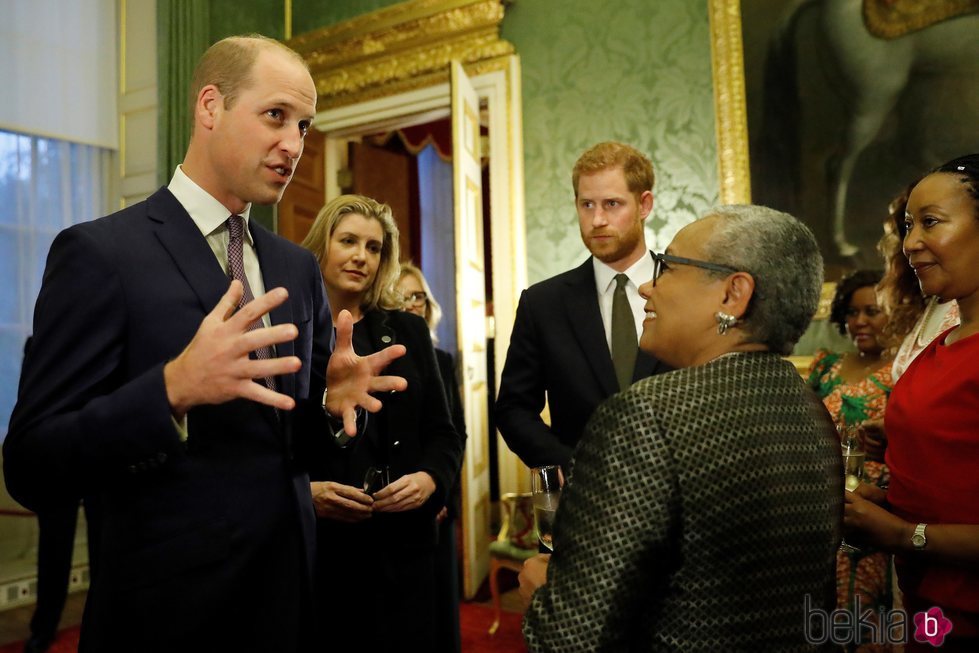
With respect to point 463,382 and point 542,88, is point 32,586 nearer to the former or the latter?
point 463,382

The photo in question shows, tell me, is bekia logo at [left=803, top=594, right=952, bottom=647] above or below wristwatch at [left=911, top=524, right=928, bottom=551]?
below

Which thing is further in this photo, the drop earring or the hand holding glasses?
the hand holding glasses

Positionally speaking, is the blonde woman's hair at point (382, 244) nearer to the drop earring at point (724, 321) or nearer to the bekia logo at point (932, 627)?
the drop earring at point (724, 321)

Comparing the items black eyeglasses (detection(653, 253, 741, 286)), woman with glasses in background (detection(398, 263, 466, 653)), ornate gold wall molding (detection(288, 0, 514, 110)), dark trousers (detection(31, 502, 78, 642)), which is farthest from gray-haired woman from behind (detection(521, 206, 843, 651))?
ornate gold wall molding (detection(288, 0, 514, 110))

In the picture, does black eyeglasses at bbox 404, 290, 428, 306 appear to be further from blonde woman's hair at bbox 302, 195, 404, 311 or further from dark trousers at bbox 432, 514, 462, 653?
dark trousers at bbox 432, 514, 462, 653

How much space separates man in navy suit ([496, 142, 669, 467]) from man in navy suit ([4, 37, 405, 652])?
31.0 inches

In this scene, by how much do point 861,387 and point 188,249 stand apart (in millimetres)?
2573

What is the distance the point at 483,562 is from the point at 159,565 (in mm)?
3487

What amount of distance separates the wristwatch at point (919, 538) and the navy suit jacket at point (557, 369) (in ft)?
2.33

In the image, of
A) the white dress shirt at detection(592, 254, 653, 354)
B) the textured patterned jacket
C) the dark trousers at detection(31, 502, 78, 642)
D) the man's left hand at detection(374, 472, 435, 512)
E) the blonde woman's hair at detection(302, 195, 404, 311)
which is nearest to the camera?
the textured patterned jacket

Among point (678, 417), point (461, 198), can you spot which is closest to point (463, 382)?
point (461, 198)

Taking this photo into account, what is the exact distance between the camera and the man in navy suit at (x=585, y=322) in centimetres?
203

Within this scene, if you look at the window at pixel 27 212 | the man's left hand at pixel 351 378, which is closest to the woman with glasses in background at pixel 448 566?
the man's left hand at pixel 351 378

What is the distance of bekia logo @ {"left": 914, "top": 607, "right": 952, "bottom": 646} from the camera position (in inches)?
57.7
